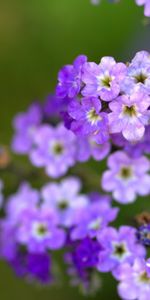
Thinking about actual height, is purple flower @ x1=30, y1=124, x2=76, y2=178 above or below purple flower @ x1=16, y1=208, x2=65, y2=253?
above

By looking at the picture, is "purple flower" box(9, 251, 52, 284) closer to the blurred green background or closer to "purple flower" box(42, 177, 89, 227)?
"purple flower" box(42, 177, 89, 227)

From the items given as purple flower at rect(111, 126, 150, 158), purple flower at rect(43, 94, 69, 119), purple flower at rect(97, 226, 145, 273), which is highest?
purple flower at rect(43, 94, 69, 119)

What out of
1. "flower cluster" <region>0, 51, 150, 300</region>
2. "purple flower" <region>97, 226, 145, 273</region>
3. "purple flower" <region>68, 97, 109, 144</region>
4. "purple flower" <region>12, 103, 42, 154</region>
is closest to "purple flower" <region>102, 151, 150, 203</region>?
"flower cluster" <region>0, 51, 150, 300</region>


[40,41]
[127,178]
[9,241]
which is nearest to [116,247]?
[127,178]

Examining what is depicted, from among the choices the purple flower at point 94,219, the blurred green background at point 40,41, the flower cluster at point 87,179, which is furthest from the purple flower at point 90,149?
the blurred green background at point 40,41

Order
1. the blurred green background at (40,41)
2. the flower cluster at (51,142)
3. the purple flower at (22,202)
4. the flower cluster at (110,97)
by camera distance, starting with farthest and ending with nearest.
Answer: the blurred green background at (40,41) → the purple flower at (22,202) → the flower cluster at (51,142) → the flower cluster at (110,97)

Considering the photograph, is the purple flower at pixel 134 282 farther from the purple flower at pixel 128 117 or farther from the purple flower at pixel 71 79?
the purple flower at pixel 71 79
